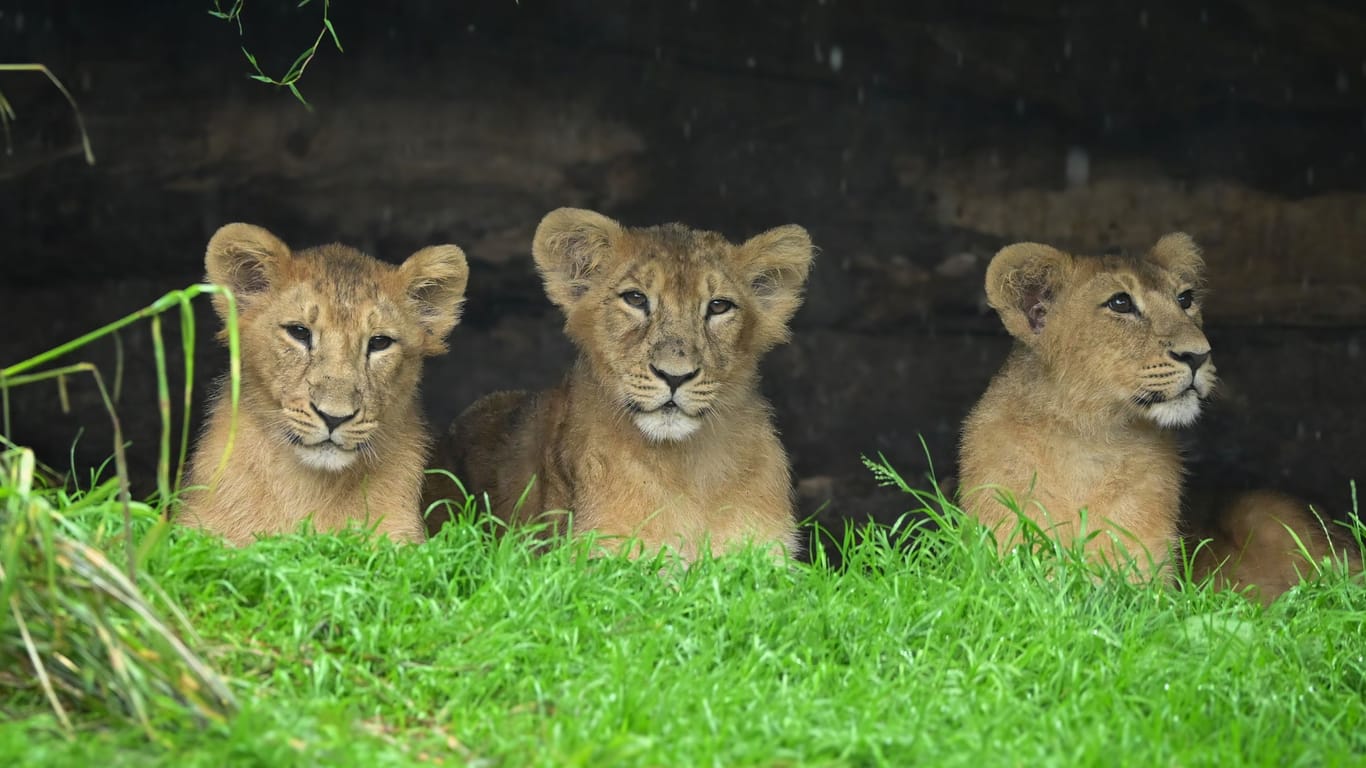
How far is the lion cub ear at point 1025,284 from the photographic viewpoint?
641 centimetres

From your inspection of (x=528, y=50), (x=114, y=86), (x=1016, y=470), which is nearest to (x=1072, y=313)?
(x=1016, y=470)

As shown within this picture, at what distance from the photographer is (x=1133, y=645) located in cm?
468

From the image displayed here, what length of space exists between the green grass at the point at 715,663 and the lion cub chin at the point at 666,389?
633mm

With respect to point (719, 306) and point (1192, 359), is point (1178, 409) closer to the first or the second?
point (1192, 359)

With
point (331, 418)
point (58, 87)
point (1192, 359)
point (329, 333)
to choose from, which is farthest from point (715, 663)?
point (58, 87)

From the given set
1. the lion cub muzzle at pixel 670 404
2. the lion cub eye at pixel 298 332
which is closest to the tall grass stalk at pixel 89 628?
the lion cub eye at pixel 298 332

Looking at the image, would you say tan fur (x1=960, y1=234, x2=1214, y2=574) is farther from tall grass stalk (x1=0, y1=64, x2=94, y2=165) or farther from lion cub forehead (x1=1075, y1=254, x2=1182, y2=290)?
tall grass stalk (x1=0, y1=64, x2=94, y2=165)

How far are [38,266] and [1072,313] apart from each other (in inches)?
226

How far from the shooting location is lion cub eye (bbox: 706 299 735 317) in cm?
613

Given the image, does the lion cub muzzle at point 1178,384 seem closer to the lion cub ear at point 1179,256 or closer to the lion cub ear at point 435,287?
the lion cub ear at point 1179,256

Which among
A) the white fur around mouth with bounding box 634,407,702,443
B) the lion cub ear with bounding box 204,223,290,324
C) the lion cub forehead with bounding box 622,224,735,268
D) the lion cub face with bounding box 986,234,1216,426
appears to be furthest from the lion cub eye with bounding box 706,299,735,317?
the lion cub ear with bounding box 204,223,290,324

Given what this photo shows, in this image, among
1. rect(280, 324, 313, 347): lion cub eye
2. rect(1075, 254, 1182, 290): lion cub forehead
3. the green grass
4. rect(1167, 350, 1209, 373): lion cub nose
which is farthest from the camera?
rect(1075, 254, 1182, 290): lion cub forehead

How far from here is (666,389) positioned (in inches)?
230

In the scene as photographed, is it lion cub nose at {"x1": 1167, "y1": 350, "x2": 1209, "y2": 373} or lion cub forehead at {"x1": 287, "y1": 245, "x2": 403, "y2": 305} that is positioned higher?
lion cub forehead at {"x1": 287, "y1": 245, "x2": 403, "y2": 305}
